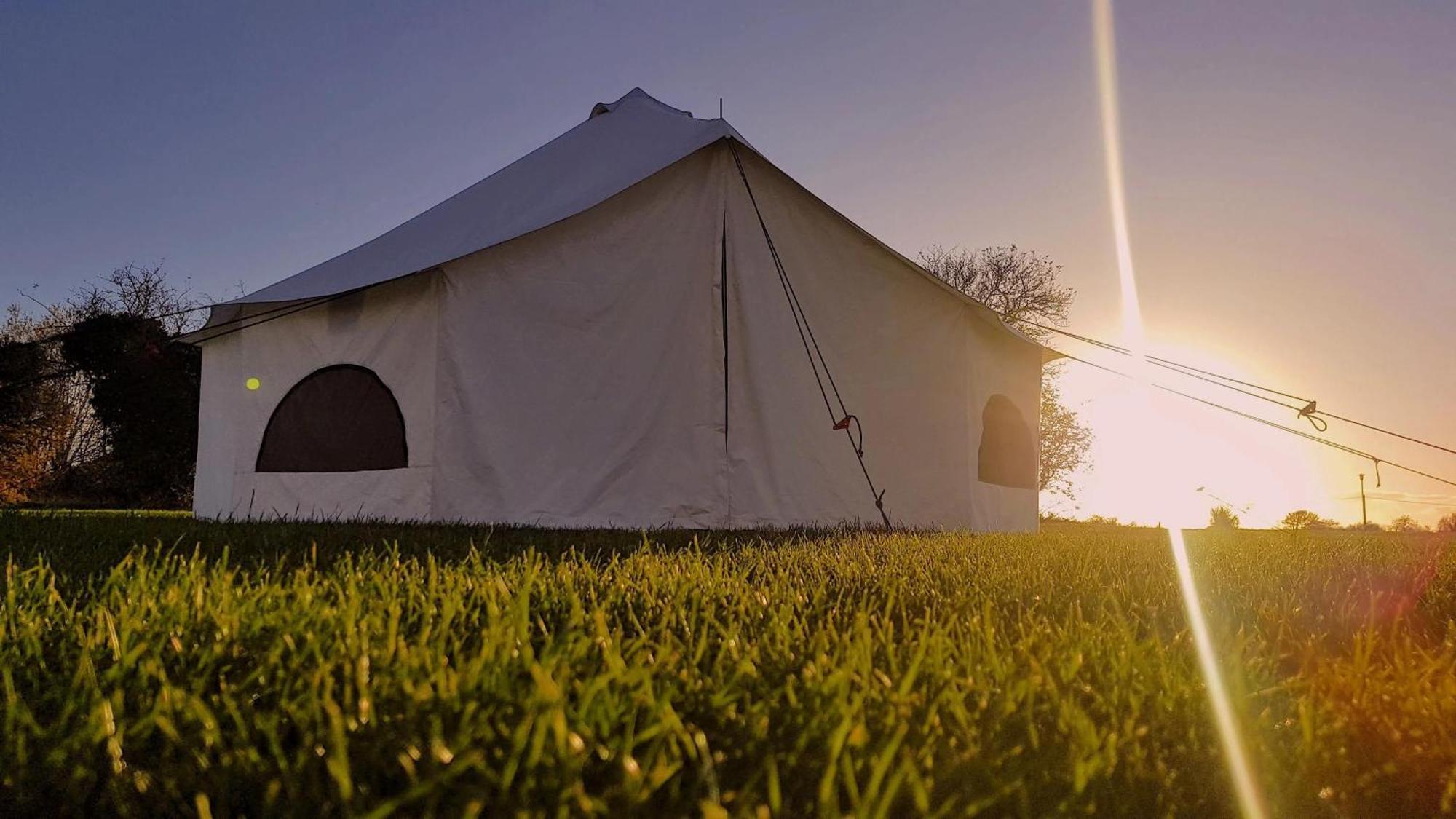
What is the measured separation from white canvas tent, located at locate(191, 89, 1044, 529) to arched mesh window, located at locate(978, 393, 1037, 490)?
71 centimetres

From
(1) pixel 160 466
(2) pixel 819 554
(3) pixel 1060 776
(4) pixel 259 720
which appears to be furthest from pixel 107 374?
(3) pixel 1060 776

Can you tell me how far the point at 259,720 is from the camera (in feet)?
3.34

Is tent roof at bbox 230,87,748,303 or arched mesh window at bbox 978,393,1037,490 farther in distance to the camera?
arched mesh window at bbox 978,393,1037,490

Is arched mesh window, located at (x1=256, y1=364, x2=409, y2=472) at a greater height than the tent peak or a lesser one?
lesser

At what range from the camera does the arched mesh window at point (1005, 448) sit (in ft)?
21.7

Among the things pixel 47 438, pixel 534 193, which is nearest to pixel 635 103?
pixel 534 193

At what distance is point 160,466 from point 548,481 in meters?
8.27

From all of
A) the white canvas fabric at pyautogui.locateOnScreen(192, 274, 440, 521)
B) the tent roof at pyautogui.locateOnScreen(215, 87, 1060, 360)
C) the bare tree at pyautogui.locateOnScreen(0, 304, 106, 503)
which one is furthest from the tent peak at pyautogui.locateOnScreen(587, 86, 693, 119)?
the bare tree at pyautogui.locateOnScreen(0, 304, 106, 503)

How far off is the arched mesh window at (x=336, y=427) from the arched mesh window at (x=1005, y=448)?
4135mm

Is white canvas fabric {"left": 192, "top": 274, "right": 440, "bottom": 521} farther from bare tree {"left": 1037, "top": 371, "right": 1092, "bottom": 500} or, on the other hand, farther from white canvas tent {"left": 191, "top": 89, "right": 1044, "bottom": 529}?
bare tree {"left": 1037, "top": 371, "right": 1092, "bottom": 500}

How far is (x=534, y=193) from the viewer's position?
568cm

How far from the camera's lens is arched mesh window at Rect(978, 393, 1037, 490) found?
6629mm

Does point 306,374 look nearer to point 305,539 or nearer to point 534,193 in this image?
point 534,193

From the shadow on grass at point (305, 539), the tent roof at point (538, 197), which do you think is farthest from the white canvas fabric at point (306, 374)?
the shadow on grass at point (305, 539)
